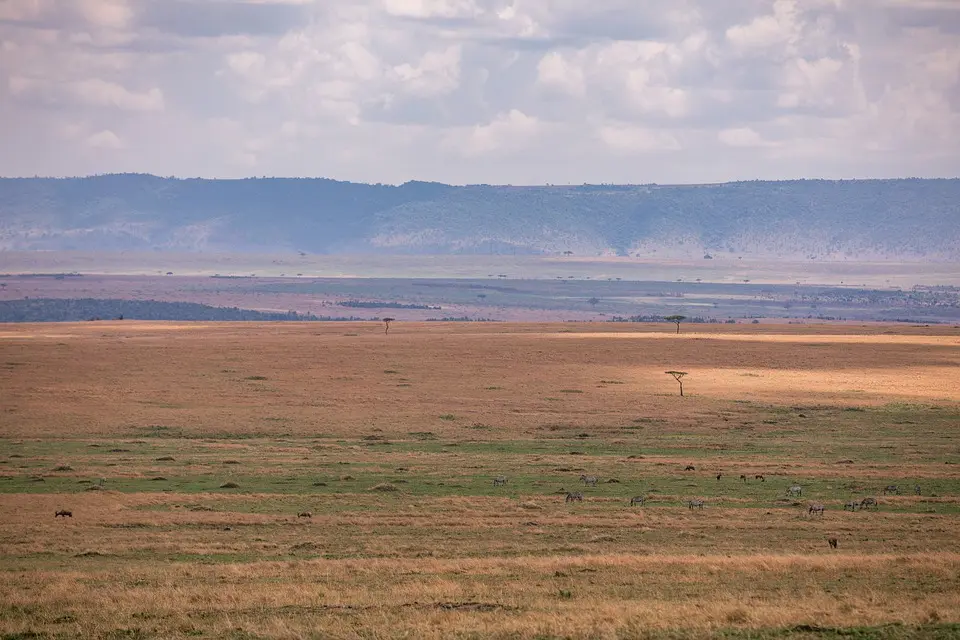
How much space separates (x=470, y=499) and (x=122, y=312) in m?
132

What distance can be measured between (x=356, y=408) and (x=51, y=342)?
4041cm

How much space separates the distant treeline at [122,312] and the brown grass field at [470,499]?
76317mm

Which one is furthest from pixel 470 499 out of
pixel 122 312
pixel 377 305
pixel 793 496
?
pixel 377 305

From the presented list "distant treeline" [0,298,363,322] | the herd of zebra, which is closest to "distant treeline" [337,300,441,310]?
"distant treeline" [0,298,363,322]

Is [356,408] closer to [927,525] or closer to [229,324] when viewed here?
[927,525]

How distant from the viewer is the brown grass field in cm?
1766

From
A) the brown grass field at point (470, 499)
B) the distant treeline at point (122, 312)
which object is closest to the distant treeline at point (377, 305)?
the distant treeline at point (122, 312)

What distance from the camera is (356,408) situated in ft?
179

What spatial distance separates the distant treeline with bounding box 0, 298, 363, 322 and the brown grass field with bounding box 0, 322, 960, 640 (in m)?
76.3

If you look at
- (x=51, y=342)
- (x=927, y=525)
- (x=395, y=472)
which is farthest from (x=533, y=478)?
(x=51, y=342)

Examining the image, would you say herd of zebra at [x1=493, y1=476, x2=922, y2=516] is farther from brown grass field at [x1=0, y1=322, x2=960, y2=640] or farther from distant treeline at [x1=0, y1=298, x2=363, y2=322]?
distant treeline at [x1=0, y1=298, x2=363, y2=322]

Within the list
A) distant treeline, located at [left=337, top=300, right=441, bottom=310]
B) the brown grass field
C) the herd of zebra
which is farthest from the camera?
distant treeline, located at [left=337, top=300, right=441, bottom=310]

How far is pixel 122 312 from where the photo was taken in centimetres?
15588

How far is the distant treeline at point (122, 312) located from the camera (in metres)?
150
